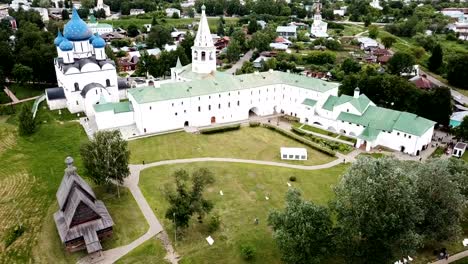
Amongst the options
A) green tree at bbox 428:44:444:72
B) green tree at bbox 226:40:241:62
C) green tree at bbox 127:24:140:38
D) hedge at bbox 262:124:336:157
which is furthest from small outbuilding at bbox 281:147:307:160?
green tree at bbox 127:24:140:38

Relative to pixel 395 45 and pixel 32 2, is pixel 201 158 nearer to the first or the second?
pixel 395 45

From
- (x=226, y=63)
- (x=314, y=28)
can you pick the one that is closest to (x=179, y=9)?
(x=314, y=28)

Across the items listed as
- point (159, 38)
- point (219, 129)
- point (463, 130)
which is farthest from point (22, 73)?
point (463, 130)

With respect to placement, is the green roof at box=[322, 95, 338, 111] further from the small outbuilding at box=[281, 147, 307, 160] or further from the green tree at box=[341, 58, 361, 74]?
the green tree at box=[341, 58, 361, 74]

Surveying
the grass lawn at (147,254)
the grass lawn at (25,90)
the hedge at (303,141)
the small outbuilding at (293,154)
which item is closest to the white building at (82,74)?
the grass lawn at (25,90)

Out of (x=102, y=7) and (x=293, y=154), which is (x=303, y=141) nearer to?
(x=293, y=154)

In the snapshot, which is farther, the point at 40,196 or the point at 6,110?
the point at 6,110
